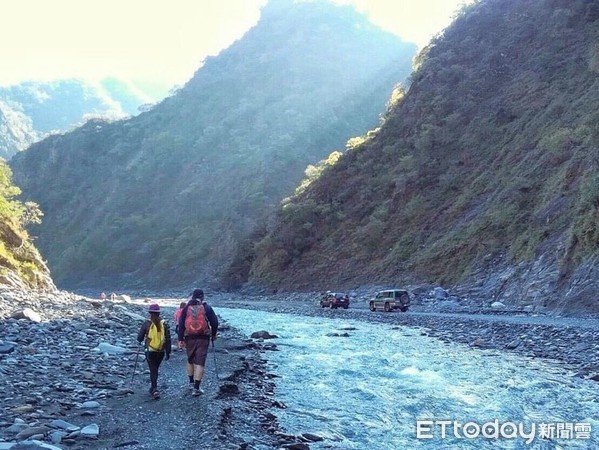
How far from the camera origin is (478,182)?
41.3m

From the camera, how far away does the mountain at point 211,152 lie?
3472 inches

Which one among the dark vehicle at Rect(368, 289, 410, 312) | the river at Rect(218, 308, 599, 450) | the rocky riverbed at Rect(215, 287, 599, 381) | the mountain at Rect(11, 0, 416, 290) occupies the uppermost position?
the mountain at Rect(11, 0, 416, 290)

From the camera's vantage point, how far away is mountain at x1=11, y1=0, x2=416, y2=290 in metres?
88.2

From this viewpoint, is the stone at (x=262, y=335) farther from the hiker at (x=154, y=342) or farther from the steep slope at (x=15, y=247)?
the steep slope at (x=15, y=247)

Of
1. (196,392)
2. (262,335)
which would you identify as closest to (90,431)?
(196,392)

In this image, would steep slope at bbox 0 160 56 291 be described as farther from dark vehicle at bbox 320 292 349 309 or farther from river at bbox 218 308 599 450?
river at bbox 218 308 599 450

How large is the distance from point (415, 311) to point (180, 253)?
58.6 m

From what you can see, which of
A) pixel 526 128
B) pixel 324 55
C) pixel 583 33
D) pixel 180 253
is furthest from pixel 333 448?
pixel 324 55

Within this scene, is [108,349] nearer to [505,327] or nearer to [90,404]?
[90,404]

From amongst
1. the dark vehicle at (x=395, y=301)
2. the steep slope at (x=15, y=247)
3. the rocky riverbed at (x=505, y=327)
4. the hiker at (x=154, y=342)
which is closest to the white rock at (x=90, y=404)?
the hiker at (x=154, y=342)

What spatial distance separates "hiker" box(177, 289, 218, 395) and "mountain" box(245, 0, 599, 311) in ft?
53.5

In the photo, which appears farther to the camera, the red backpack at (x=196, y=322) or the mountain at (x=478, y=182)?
the mountain at (x=478, y=182)

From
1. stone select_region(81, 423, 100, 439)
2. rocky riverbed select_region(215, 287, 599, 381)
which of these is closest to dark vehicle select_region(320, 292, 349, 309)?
rocky riverbed select_region(215, 287, 599, 381)

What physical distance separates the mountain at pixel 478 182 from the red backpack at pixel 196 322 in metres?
16.4
